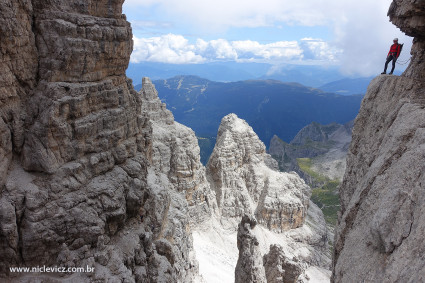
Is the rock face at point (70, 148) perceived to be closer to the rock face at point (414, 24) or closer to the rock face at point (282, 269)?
the rock face at point (282, 269)

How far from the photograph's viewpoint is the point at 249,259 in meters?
22.6

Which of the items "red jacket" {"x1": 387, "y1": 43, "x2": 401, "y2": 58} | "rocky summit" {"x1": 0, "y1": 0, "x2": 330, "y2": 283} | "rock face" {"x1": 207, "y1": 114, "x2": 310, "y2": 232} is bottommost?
"rock face" {"x1": 207, "y1": 114, "x2": 310, "y2": 232}

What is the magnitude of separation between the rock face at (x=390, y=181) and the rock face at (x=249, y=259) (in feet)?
28.1

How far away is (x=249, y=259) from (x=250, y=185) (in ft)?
111

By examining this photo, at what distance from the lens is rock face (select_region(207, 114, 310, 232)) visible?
5188 cm

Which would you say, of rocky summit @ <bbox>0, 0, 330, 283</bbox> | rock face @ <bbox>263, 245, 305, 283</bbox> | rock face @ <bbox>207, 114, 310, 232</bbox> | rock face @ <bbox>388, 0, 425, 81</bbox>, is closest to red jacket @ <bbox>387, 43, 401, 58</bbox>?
rock face @ <bbox>388, 0, 425, 81</bbox>

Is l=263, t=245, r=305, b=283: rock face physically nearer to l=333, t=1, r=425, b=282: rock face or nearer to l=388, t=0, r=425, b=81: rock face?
l=333, t=1, r=425, b=282: rock face

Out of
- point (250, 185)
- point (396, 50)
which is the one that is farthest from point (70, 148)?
point (250, 185)

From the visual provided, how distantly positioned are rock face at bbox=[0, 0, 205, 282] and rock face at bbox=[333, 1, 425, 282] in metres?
9.82

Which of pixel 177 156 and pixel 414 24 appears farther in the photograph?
pixel 177 156

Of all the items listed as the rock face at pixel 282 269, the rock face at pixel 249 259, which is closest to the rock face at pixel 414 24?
the rock face at pixel 249 259

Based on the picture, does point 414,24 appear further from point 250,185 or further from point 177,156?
point 250,185

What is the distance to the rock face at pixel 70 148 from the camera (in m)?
12.3

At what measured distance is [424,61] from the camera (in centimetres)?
1423
